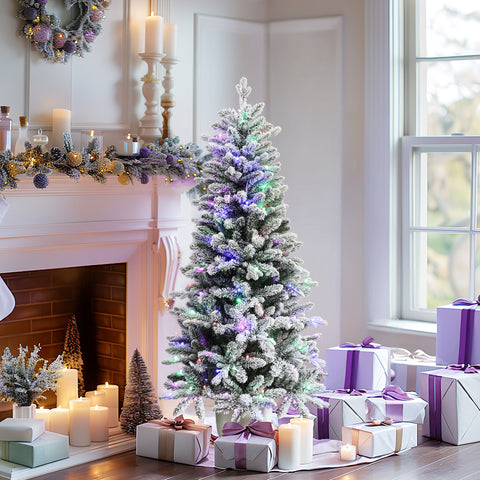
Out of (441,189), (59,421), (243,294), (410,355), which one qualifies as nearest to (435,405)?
(410,355)

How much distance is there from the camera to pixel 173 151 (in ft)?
13.4

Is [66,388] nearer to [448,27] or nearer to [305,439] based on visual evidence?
[305,439]

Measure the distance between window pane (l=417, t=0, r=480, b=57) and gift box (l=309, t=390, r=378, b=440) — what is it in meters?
2.01

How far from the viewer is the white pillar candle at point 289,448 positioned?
11.2ft

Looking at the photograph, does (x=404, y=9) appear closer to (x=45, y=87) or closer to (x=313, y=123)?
(x=313, y=123)

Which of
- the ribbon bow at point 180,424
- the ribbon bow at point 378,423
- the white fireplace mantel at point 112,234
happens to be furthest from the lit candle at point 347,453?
the white fireplace mantel at point 112,234

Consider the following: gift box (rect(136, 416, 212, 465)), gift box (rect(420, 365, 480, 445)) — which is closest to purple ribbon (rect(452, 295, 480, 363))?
gift box (rect(420, 365, 480, 445))

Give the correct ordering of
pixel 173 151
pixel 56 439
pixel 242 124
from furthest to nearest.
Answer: pixel 173 151, pixel 242 124, pixel 56 439

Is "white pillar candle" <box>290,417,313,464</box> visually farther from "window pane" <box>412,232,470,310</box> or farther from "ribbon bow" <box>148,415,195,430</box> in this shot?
"window pane" <box>412,232,470,310</box>

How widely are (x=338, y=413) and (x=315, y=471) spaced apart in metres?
0.45

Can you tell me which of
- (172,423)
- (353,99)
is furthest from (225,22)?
(172,423)

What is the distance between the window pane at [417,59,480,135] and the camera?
179 inches

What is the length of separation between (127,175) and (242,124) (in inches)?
24.0

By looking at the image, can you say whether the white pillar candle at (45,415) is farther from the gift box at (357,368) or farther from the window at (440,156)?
the window at (440,156)
